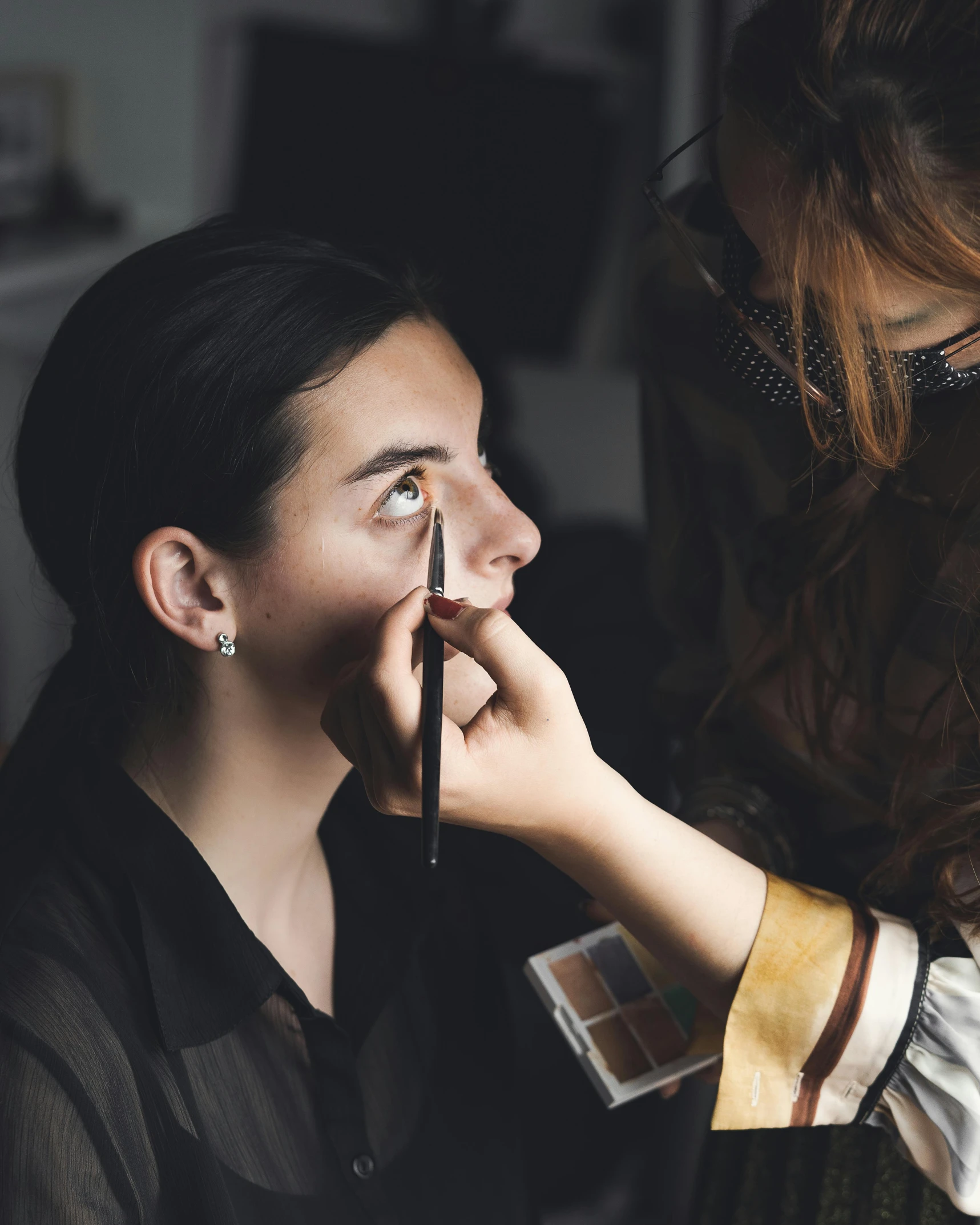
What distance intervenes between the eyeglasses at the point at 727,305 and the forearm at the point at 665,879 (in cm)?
35

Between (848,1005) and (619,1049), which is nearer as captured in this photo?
(848,1005)

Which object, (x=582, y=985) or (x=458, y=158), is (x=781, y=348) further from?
(x=458, y=158)

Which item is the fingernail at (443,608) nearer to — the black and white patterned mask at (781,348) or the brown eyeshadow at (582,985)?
the black and white patterned mask at (781,348)

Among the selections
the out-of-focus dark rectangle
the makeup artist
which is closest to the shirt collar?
the makeup artist

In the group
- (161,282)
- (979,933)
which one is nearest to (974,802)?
(979,933)

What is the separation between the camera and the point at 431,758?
2.47 ft

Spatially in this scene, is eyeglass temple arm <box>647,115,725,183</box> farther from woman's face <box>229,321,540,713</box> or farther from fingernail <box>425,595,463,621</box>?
fingernail <box>425,595,463,621</box>

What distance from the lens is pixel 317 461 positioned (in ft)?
3.23

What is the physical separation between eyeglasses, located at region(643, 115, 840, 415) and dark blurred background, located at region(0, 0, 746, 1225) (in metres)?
1.16

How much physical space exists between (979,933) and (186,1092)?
72 centimetres

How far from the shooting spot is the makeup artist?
0.75 meters

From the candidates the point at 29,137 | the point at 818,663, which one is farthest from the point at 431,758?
the point at 29,137

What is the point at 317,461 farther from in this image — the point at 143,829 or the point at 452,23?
the point at 452,23

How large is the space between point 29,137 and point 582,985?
117 inches
